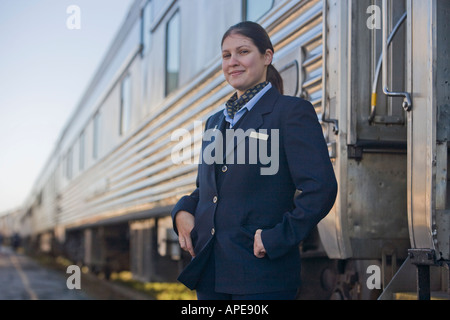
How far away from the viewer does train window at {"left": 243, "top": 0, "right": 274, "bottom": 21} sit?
403cm

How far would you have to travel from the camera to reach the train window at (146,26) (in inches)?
280

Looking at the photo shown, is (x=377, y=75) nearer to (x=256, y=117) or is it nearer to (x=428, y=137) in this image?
(x=428, y=137)

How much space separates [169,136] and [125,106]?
8.50 ft

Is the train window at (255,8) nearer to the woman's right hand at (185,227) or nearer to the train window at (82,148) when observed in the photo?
the woman's right hand at (185,227)

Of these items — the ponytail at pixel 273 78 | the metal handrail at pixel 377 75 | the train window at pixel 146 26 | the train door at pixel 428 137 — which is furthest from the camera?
the train window at pixel 146 26

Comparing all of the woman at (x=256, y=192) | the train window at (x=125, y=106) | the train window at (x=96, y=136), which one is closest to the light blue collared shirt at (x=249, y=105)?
the woman at (x=256, y=192)

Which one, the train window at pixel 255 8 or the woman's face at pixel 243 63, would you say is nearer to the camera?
the woman's face at pixel 243 63

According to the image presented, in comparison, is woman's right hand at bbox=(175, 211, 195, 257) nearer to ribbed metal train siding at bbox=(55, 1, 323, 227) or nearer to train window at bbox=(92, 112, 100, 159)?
ribbed metal train siding at bbox=(55, 1, 323, 227)

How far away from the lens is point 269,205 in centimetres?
221

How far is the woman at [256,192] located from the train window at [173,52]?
3.48 meters

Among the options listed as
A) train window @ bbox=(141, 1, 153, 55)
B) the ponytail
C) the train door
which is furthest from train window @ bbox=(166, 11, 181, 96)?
the ponytail

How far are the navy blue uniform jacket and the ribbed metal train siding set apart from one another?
1246 millimetres
